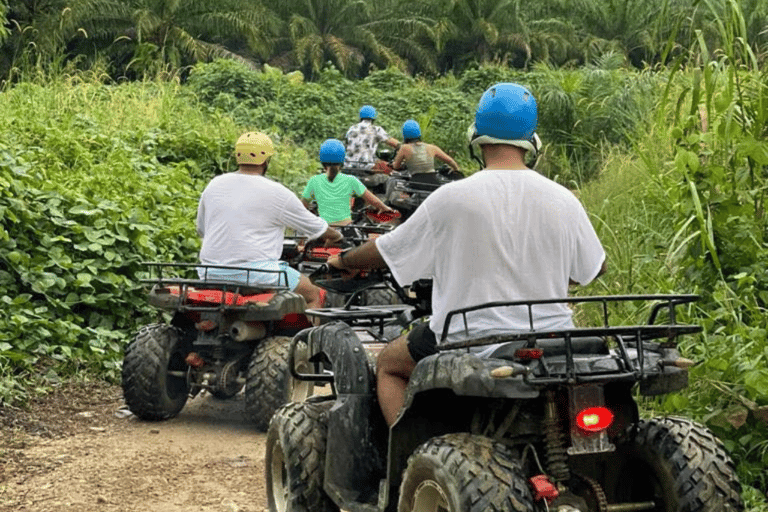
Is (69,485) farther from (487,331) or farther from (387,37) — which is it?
(387,37)

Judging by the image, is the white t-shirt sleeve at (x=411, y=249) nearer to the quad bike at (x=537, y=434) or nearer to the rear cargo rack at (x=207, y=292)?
the quad bike at (x=537, y=434)

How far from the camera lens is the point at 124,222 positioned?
35.8 feet

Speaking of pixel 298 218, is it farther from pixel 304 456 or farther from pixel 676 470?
pixel 676 470

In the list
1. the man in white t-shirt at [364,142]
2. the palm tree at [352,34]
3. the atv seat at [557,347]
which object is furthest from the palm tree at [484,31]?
the atv seat at [557,347]

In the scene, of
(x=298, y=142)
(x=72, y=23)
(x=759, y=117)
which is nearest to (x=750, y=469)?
(x=759, y=117)

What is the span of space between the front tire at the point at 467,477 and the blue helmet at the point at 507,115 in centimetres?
112

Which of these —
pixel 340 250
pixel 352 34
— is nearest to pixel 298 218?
pixel 340 250

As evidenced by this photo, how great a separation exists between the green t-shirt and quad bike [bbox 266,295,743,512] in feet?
27.7

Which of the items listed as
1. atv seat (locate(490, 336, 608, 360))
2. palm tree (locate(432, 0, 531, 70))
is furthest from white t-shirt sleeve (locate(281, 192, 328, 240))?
palm tree (locate(432, 0, 531, 70))

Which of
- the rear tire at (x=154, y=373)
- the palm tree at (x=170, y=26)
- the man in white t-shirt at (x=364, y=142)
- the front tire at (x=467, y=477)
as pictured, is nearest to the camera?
the front tire at (x=467, y=477)

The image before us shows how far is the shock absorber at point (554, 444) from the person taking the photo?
4.18 m

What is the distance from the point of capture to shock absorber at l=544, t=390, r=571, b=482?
418 cm

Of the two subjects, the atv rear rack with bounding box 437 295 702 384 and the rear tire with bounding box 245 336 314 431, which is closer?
the atv rear rack with bounding box 437 295 702 384

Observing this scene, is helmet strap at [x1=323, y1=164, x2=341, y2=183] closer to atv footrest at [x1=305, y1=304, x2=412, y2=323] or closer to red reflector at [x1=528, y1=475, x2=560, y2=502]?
atv footrest at [x1=305, y1=304, x2=412, y2=323]
